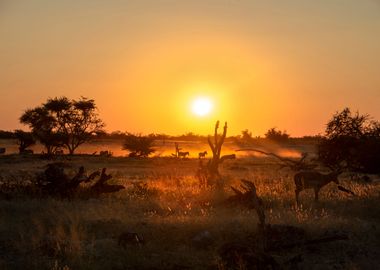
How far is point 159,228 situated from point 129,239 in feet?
3.92

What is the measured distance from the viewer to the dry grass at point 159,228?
1048 cm

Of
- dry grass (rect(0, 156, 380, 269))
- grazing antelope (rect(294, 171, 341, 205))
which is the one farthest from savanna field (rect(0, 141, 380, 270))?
grazing antelope (rect(294, 171, 341, 205))

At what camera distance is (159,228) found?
1247cm

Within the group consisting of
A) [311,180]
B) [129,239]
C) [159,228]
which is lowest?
[129,239]

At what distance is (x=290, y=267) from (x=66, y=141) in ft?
181

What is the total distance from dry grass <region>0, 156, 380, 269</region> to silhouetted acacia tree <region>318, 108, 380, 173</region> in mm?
1875

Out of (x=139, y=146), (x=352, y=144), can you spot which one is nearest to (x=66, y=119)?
(x=139, y=146)

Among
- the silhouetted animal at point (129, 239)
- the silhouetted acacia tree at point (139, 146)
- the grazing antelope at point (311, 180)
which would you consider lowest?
the silhouetted animal at point (129, 239)

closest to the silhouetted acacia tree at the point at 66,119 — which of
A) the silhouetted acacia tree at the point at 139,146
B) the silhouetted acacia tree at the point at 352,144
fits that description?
the silhouetted acacia tree at the point at 139,146

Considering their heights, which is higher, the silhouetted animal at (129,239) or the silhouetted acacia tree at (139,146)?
the silhouetted acacia tree at (139,146)

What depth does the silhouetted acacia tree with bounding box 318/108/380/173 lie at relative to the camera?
62.7ft

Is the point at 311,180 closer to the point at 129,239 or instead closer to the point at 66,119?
the point at 129,239

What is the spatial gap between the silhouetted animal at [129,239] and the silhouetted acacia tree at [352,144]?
34.9 feet

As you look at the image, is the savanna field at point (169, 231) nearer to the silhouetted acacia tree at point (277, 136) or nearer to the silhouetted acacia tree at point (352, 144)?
the silhouetted acacia tree at point (352, 144)
